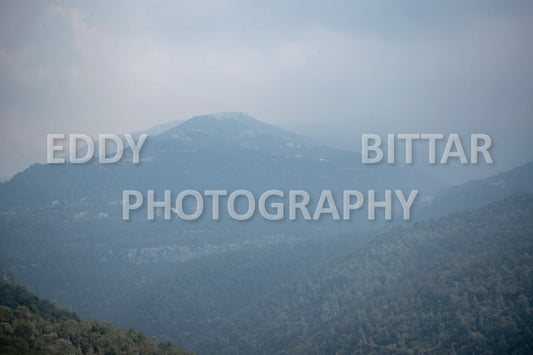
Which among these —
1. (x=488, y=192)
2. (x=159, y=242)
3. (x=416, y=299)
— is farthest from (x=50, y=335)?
(x=488, y=192)

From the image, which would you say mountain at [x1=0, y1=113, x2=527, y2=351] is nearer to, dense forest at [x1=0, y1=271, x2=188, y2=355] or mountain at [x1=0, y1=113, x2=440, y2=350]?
mountain at [x1=0, y1=113, x2=440, y2=350]

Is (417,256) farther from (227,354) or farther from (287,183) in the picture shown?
(287,183)

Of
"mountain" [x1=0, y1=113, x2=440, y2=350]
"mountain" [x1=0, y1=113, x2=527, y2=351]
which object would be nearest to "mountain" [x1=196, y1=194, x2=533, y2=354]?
"mountain" [x1=0, y1=113, x2=527, y2=351]

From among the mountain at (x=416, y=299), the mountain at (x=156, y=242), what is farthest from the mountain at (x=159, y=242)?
the mountain at (x=416, y=299)

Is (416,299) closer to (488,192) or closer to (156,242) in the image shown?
(488,192)

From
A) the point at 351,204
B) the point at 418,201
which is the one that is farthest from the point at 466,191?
the point at 418,201

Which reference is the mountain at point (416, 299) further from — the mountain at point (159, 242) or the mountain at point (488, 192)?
the mountain at point (488, 192)

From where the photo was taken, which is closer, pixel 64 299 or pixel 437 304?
pixel 437 304
